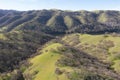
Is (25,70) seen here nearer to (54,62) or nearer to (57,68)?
(54,62)

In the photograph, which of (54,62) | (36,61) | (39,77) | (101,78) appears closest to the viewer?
(101,78)

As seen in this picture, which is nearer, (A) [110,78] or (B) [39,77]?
(A) [110,78]

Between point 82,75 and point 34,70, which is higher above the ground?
point 82,75

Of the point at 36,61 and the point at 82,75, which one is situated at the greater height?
the point at 82,75

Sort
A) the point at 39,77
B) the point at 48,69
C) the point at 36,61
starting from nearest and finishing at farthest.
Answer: the point at 39,77 < the point at 48,69 < the point at 36,61

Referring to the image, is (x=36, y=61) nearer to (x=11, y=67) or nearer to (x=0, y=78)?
(x=11, y=67)

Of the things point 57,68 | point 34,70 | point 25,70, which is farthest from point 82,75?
point 25,70

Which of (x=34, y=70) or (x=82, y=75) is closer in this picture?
(x=82, y=75)

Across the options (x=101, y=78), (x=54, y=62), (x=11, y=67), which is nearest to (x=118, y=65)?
(x=54, y=62)

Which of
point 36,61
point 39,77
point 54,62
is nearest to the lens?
point 39,77
